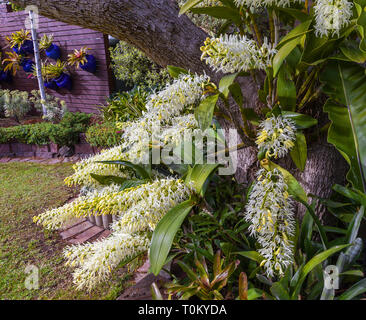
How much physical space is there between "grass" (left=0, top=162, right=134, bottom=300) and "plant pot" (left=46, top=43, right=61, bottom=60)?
3.74 meters

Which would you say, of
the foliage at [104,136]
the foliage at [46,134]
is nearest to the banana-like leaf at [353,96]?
the foliage at [104,136]

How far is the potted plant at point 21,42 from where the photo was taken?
700 centimetres

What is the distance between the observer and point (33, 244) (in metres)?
2.22

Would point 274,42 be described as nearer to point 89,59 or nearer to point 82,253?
point 82,253

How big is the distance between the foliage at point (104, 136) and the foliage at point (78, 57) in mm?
2282

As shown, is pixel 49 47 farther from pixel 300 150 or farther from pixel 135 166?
A: pixel 300 150

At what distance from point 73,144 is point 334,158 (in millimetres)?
4319

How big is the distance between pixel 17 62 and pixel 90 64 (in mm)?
2510

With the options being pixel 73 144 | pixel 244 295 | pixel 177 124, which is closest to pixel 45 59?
pixel 73 144

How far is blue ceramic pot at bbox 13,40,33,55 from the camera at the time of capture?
23.2ft

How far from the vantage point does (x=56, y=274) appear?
1855mm

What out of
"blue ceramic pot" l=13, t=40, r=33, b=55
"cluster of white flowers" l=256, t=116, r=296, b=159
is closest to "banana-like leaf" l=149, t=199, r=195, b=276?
"cluster of white flowers" l=256, t=116, r=296, b=159

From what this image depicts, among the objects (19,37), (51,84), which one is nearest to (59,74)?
(51,84)

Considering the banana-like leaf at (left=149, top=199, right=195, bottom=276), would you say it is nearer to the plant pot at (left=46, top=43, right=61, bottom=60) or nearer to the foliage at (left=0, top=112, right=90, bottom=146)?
the foliage at (left=0, top=112, right=90, bottom=146)
